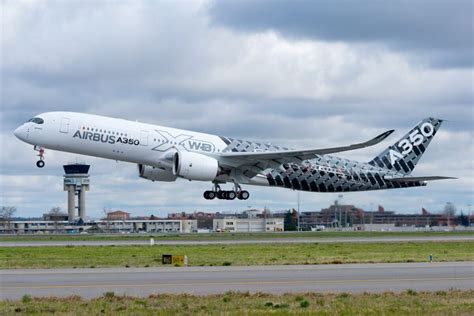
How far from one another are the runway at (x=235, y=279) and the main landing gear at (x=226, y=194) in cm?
2298

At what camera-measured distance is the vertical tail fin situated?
213 ft

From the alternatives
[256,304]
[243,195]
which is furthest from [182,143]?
[256,304]

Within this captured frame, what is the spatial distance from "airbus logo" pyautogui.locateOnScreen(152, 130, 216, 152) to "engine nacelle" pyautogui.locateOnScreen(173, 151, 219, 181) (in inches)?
25.5

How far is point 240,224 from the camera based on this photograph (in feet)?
520

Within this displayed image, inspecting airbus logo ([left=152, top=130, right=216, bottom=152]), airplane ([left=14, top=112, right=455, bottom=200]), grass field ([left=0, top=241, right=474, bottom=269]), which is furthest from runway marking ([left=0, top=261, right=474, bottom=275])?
airbus logo ([left=152, top=130, right=216, bottom=152])

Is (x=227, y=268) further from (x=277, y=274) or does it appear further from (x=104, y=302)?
(x=104, y=302)

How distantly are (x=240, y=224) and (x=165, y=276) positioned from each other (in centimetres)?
12730

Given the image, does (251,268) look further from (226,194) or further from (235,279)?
(226,194)

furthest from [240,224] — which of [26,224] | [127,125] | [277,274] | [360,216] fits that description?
[277,274]

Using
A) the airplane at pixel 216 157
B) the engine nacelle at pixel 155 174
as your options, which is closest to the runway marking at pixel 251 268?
the airplane at pixel 216 157

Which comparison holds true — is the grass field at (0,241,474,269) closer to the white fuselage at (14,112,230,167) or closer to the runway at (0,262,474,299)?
the runway at (0,262,474,299)

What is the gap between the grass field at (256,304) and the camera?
22.3m

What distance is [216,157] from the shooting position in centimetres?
5706

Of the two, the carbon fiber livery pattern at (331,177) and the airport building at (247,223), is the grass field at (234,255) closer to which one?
the carbon fiber livery pattern at (331,177)
